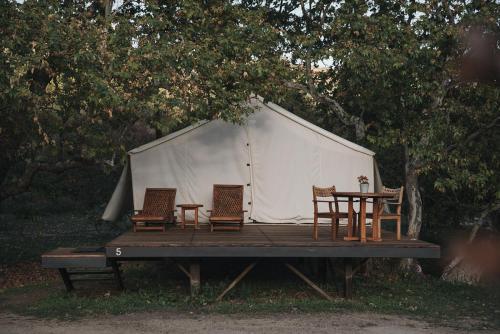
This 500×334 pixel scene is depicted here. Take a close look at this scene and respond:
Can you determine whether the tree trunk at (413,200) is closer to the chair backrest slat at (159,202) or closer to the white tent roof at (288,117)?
the white tent roof at (288,117)

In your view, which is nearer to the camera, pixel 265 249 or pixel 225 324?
pixel 225 324

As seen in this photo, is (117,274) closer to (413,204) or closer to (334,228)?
(334,228)

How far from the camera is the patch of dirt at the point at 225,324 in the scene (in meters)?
7.22

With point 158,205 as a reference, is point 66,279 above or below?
below

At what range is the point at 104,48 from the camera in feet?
30.4

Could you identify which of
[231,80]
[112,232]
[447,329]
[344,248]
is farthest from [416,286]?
[112,232]

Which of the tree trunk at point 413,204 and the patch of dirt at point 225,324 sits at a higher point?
the tree trunk at point 413,204

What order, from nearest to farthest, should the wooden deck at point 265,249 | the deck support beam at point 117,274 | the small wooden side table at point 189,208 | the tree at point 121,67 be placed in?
the wooden deck at point 265,249, the tree at point 121,67, the deck support beam at point 117,274, the small wooden side table at point 189,208

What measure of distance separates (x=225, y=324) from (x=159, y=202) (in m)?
4.58

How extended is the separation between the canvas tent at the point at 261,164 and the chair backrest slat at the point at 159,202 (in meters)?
0.36

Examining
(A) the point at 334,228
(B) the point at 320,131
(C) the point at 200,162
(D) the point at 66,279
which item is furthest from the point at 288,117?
(D) the point at 66,279

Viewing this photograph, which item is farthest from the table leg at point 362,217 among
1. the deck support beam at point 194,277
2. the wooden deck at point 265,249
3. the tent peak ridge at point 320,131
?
the tent peak ridge at point 320,131

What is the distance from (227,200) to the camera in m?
12.0

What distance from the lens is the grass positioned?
8422mm
